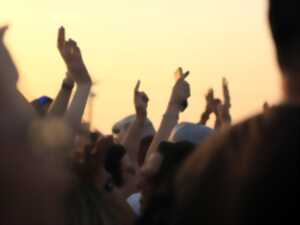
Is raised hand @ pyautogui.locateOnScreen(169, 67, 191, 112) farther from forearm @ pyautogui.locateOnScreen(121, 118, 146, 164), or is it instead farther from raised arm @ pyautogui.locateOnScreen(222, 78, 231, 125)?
raised arm @ pyautogui.locateOnScreen(222, 78, 231, 125)

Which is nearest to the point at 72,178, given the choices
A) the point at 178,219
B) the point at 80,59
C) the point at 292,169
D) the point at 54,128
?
the point at 54,128

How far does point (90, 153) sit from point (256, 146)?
2.18 m

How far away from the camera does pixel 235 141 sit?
1989 mm

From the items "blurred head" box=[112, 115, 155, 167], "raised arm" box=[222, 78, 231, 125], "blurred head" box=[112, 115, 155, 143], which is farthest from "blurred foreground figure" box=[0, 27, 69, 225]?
"raised arm" box=[222, 78, 231, 125]

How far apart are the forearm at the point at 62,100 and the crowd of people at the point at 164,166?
0.01 metres

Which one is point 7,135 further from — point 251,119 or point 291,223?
point 291,223

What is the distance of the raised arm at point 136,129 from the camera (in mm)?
7109

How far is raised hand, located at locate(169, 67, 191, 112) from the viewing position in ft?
22.5

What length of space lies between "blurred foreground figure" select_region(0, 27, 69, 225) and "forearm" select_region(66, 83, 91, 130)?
1.19 meters

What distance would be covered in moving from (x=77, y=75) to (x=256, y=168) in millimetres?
3153

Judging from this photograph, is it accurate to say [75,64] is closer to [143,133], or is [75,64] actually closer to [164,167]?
[164,167]

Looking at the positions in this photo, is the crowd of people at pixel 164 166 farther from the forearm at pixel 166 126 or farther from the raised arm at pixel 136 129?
the raised arm at pixel 136 129

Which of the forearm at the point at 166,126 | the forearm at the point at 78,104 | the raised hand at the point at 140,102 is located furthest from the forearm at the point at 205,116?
the forearm at the point at 78,104

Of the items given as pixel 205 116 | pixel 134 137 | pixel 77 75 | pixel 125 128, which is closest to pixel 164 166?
pixel 77 75
